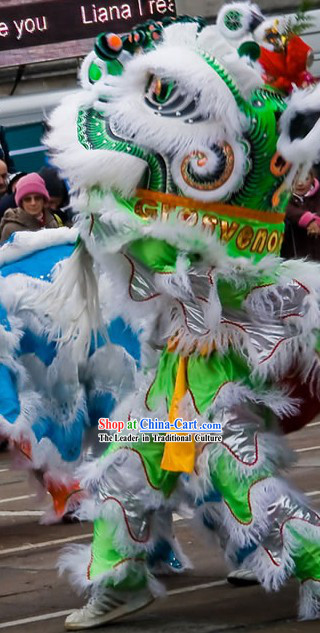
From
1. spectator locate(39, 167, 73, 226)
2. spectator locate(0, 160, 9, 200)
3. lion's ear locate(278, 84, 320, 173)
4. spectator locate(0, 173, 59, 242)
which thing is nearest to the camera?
lion's ear locate(278, 84, 320, 173)

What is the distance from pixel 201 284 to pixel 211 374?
12.3 inches

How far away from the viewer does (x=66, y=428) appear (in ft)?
22.7

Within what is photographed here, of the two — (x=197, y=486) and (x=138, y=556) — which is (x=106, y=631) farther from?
(x=197, y=486)

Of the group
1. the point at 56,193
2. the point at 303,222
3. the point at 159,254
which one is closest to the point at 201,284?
the point at 159,254

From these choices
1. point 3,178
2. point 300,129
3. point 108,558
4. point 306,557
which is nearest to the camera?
point 306,557

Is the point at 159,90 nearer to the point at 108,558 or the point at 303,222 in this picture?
the point at 108,558

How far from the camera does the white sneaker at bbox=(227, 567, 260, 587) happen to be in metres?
5.48

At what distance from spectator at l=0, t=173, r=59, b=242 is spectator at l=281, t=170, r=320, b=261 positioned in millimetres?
2081

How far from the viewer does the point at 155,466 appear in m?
4.98

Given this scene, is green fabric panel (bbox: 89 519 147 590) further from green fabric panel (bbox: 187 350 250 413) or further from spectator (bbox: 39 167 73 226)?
spectator (bbox: 39 167 73 226)

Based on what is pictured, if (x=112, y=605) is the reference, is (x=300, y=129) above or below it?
above

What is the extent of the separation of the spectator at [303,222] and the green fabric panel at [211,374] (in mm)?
5452

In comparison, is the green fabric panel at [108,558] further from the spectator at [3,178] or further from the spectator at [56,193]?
the spectator at [3,178]

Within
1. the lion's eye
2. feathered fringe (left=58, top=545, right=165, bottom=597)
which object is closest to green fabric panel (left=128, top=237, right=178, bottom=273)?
the lion's eye
